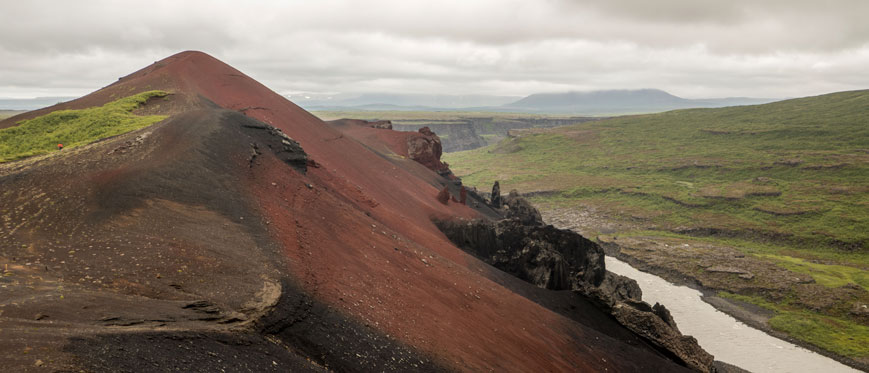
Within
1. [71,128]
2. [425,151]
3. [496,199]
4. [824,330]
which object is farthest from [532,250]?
[425,151]

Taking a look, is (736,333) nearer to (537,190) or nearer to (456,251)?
(456,251)

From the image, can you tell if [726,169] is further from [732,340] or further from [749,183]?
[732,340]

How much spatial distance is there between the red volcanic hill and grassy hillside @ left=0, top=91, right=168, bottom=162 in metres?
3.94

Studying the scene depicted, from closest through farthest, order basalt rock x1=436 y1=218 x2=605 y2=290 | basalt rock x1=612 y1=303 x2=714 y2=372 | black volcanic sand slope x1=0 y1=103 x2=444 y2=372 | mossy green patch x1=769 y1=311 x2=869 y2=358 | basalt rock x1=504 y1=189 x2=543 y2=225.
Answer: black volcanic sand slope x1=0 y1=103 x2=444 y2=372 < basalt rock x1=612 y1=303 x2=714 y2=372 < basalt rock x1=436 y1=218 x2=605 y2=290 < mossy green patch x1=769 y1=311 x2=869 y2=358 < basalt rock x1=504 y1=189 x2=543 y2=225

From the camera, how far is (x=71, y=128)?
36.1 metres

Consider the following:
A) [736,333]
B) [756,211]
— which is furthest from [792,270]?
[756,211]

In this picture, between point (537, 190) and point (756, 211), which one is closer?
point (756, 211)

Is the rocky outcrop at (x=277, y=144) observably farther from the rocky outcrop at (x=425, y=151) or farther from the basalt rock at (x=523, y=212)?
the rocky outcrop at (x=425, y=151)

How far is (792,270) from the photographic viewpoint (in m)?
65.8

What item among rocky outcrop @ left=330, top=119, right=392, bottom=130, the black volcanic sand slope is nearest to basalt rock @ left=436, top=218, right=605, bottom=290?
the black volcanic sand slope

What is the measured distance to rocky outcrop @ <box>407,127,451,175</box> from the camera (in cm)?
7862

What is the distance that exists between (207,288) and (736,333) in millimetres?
52979

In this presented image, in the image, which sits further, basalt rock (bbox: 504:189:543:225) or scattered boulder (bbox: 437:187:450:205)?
basalt rock (bbox: 504:189:543:225)

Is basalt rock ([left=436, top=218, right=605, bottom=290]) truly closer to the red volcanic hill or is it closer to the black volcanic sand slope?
the red volcanic hill
